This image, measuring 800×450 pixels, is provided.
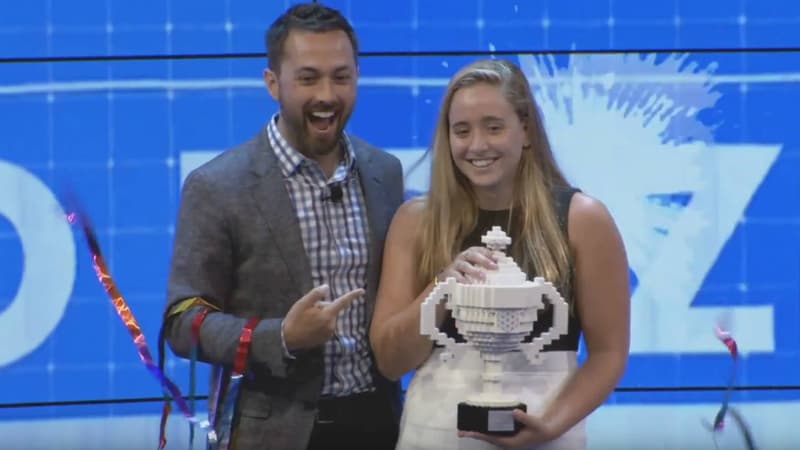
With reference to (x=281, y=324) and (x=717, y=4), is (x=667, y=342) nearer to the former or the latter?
(x=717, y=4)

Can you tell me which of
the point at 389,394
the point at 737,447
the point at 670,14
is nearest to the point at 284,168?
the point at 389,394

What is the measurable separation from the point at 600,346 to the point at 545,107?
98cm

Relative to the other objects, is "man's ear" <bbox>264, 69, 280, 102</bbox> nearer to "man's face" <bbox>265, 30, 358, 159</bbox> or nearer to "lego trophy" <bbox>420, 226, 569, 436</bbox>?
"man's face" <bbox>265, 30, 358, 159</bbox>

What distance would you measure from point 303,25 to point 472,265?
0.56m

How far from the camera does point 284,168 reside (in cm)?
233

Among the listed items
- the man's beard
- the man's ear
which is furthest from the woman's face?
the man's ear

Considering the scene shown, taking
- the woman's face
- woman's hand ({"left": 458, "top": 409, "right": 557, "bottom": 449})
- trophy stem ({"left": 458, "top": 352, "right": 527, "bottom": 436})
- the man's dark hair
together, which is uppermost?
the man's dark hair

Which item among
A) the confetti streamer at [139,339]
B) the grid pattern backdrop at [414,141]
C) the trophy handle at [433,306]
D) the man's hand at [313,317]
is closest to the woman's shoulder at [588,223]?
the trophy handle at [433,306]

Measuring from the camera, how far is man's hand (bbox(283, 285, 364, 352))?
210 centimetres

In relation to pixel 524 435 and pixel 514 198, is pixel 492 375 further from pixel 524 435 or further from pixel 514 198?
pixel 514 198

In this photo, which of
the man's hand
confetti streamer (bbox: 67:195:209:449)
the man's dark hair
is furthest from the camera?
confetti streamer (bbox: 67:195:209:449)

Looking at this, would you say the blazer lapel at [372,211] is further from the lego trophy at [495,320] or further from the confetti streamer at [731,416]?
the confetti streamer at [731,416]

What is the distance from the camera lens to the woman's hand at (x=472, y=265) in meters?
2.02

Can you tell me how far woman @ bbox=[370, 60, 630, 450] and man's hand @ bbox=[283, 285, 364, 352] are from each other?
101 millimetres
